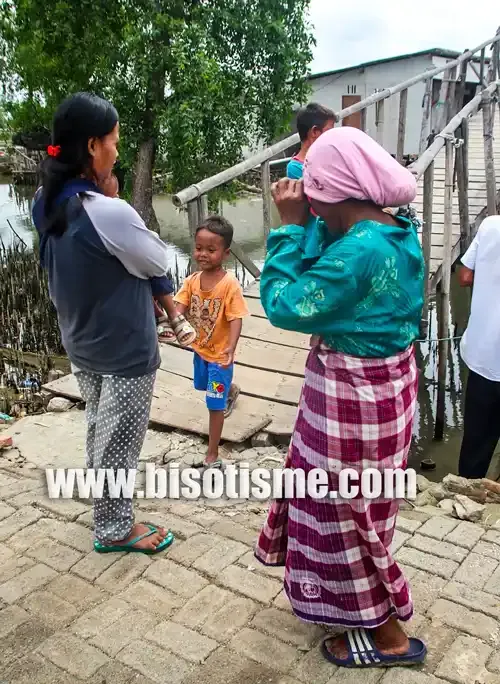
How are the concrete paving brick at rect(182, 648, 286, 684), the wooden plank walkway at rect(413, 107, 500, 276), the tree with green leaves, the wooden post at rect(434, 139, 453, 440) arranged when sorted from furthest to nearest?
the tree with green leaves
the wooden plank walkway at rect(413, 107, 500, 276)
the wooden post at rect(434, 139, 453, 440)
the concrete paving brick at rect(182, 648, 286, 684)

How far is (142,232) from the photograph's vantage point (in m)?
2.09

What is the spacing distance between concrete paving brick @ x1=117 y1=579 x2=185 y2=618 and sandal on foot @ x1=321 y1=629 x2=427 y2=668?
1.86ft

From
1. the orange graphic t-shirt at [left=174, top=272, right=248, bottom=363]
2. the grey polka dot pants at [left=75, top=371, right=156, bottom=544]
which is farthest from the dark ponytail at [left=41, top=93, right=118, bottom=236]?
the orange graphic t-shirt at [left=174, top=272, right=248, bottom=363]

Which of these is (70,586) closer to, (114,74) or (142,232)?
(142,232)

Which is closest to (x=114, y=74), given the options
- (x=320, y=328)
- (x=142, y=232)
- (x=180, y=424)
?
(x=180, y=424)

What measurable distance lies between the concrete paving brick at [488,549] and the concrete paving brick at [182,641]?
3.74 ft

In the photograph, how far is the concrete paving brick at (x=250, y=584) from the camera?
225cm

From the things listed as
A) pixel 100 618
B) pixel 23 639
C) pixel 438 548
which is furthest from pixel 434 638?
pixel 23 639

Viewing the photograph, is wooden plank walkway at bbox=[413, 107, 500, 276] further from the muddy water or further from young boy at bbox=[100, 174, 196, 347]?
young boy at bbox=[100, 174, 196, 347]

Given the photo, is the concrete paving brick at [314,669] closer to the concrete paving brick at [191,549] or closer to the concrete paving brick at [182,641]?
the concrete paving brick at [182,641]

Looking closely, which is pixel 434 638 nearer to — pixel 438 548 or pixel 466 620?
pixel 466 620

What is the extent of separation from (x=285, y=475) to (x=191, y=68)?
6640 mm

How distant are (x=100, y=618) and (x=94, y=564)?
0.32m

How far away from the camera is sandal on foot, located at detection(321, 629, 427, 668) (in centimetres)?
191
